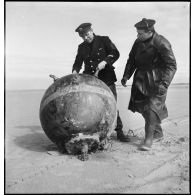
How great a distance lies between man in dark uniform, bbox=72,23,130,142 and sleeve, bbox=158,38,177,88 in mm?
891

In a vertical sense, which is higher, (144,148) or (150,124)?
(150,124)

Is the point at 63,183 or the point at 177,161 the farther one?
the point at 177,161

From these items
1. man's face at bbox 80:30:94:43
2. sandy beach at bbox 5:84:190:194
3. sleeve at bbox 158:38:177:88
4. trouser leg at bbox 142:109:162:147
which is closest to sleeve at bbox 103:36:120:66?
man's face at bbox 80:30:94:43

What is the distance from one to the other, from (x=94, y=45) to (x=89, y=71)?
518mm

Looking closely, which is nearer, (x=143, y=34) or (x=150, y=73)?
(x=143, y=34)

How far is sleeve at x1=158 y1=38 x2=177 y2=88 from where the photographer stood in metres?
5.96

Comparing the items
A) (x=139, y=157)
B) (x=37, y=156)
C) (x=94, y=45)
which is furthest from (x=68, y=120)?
(x=94, y=45)

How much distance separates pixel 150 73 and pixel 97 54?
1.05 metres

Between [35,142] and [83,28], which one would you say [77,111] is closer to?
[83,28]

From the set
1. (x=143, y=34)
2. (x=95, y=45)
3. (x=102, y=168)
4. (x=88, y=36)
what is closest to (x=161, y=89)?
(x=143, y=34)

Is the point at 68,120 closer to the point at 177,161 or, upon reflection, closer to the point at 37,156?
the point at 37,156

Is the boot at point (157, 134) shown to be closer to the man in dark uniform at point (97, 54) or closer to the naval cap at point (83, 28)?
the man in dark uniform at point (97, 54)

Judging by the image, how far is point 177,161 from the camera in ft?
17.5

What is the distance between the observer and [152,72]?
20.4 feet
